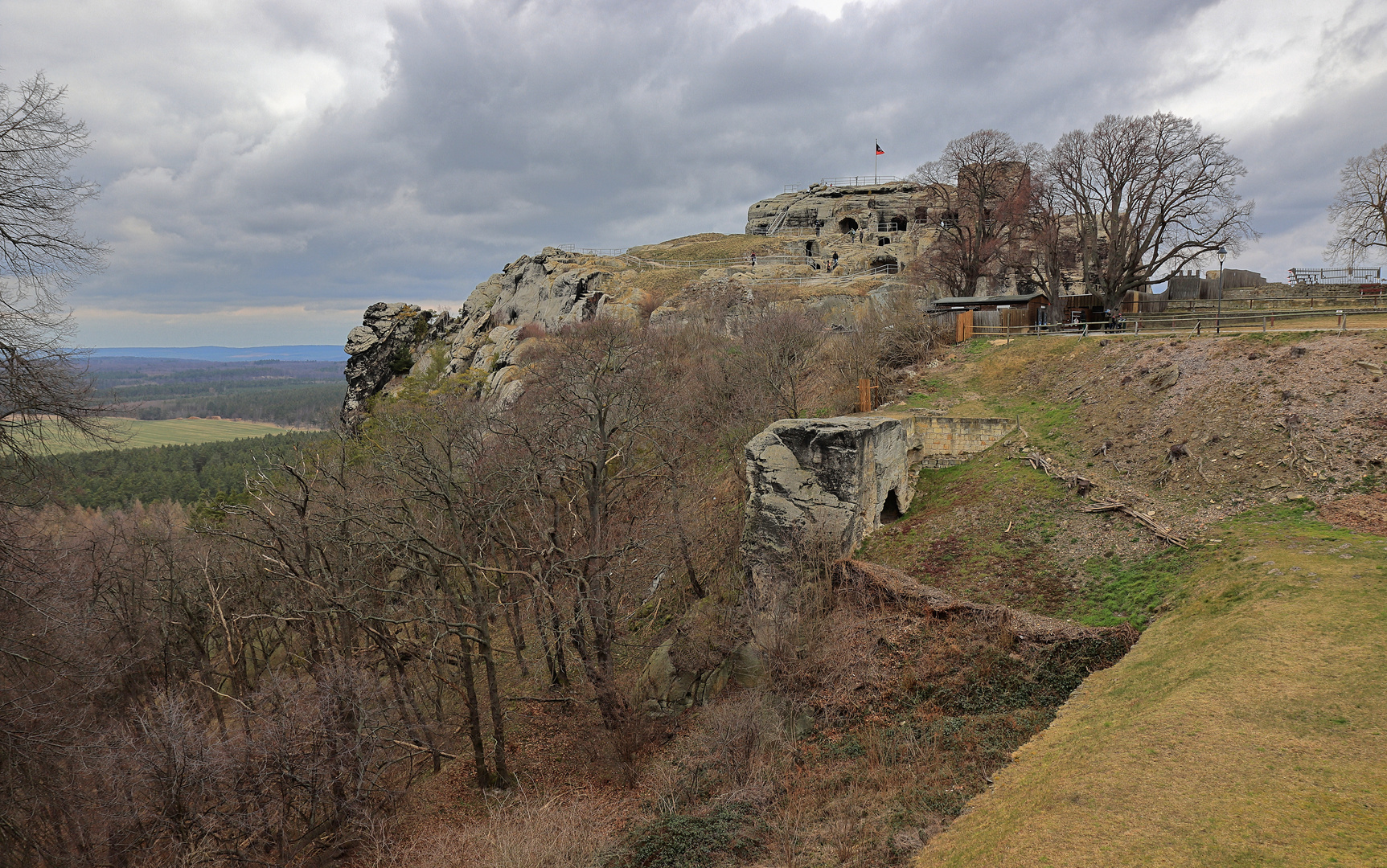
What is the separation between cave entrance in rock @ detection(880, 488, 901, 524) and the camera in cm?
1916

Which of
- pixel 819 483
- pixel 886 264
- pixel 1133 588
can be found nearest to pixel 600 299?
pixel 886 264

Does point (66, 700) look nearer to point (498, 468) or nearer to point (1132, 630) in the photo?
point (498, 468)

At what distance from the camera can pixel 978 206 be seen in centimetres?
3638

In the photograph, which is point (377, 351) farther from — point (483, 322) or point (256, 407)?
point (256, 407)

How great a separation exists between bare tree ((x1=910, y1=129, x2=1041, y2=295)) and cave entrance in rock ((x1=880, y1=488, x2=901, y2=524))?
22.2 meters

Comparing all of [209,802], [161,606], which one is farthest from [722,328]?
[209,802]

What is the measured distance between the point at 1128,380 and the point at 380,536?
74.2 ft

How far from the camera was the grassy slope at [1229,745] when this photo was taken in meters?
6.03

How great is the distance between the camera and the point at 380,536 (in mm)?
16344

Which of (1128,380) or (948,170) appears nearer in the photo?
(1128,380)

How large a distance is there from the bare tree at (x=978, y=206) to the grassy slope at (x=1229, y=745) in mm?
28207

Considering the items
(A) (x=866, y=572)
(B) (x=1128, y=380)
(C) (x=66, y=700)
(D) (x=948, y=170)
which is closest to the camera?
(C) (x=66, y=700)

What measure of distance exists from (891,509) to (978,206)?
82.9 feet

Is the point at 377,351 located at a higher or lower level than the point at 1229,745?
higher
